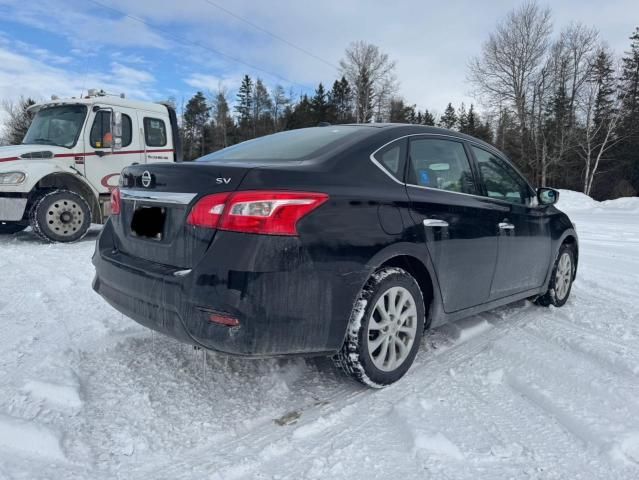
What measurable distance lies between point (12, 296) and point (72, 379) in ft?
7.14

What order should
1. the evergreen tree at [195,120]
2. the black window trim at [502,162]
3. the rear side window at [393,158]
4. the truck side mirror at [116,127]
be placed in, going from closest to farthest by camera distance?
the rear side window at [393,158] < the black window trim at [502,162] < the truck side mirror at [116,127] < the evergreen tree at [195,120]

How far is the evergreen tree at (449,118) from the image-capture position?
6112 cm

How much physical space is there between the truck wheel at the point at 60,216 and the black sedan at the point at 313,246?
16.2ft

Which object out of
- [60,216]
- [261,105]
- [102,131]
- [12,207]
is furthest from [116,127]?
[261,105]

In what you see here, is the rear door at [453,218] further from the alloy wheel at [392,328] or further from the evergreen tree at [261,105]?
the evergreen tree at [261,105]

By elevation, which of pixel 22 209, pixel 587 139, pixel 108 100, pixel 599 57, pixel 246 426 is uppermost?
pixel 599 57

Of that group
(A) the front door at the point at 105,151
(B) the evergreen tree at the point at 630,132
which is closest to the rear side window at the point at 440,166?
(A) the front door at the point at 105,151

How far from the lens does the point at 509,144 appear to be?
38312mm

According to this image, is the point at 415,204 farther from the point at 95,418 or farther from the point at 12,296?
the point at 12,296

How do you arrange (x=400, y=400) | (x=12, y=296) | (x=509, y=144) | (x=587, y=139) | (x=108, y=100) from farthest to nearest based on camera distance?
(x=509, y=144) → (x=587, y=139) → (x=108, y=100) → (x=12, y=296) → (x=400, y=400)

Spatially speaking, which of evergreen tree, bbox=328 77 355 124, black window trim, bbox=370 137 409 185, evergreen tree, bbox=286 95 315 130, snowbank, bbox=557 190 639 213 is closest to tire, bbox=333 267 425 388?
black window trim, bbox=370 137 409 185

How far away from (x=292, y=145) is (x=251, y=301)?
1257 mm

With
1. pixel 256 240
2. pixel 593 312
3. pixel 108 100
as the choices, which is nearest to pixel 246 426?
pixel 256 240

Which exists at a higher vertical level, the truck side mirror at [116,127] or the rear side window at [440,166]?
the truck side mirror at [116,127]
